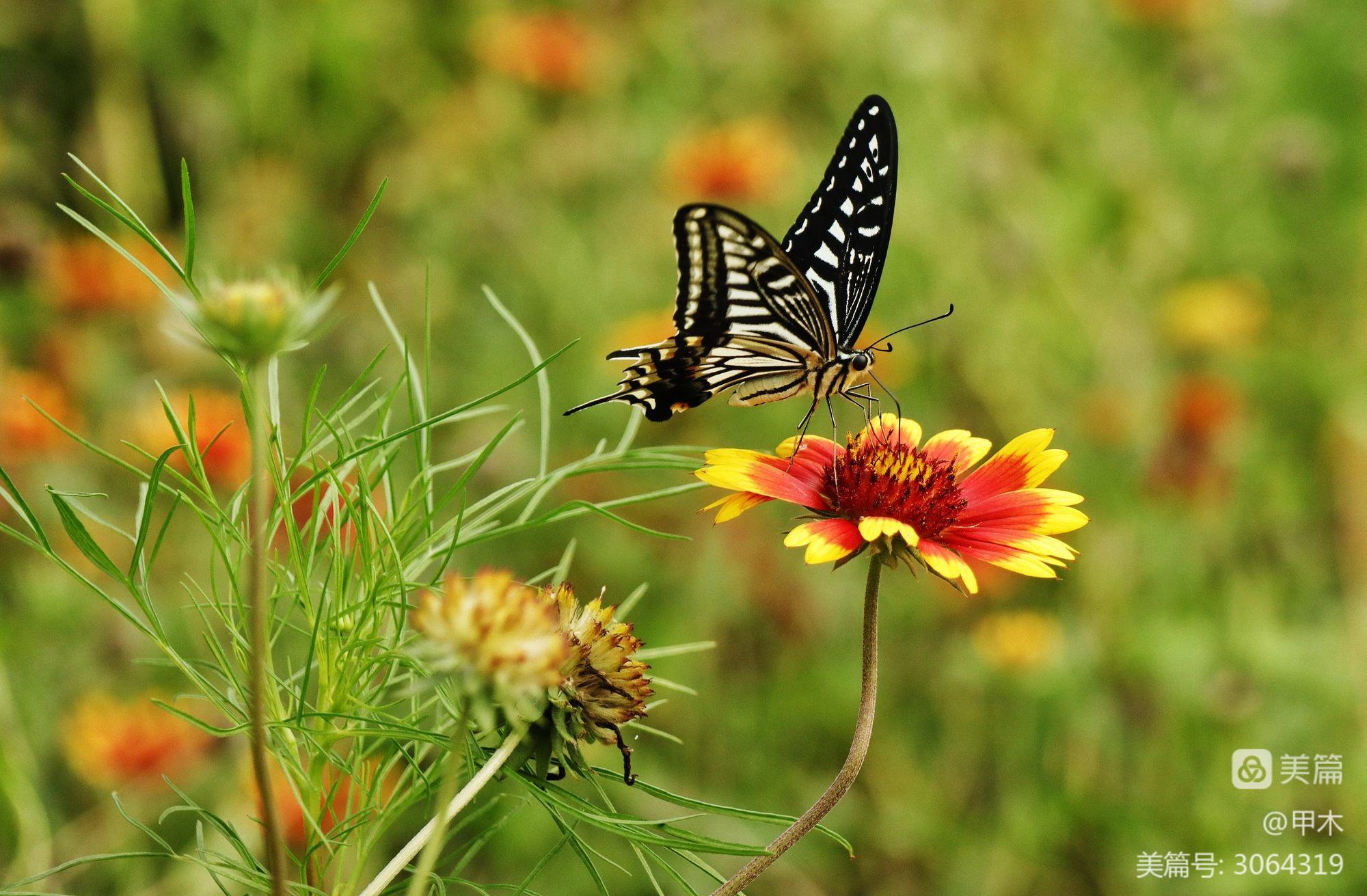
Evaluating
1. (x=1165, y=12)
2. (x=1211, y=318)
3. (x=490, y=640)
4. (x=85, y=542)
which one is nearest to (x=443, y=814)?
(x=490, y=640)

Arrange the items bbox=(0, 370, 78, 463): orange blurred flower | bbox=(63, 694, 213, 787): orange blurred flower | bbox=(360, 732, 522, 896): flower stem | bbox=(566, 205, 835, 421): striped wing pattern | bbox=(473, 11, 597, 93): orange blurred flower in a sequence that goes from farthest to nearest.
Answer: bbox=(473, 11, 597, 93): orange blurred flower, bbox=(0, 370, 78, 463): orange blurred flower, bbox=(63, 694, 213, 787): orange blurred flower, bbox=(566, 205, 835, 421): striped wing pattern, bbox=(360, 732, 522, 896): flower stem

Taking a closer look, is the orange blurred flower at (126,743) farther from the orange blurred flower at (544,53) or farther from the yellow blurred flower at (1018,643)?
the orange blurred flower at (544,53)

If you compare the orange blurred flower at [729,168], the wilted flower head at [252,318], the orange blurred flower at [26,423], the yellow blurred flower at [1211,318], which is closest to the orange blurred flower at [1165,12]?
the yellow blurred flower at [1211,318]

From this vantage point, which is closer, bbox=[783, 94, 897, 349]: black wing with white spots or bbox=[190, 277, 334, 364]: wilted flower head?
bbox=[190, 277, 334, 364]: wilted flower head

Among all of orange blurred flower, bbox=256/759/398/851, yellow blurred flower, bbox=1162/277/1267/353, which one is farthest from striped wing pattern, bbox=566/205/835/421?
Result: yellow blurred flower, bbox=1162/277/1267/353

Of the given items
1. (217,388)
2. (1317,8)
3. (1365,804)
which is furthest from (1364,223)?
(217,388)

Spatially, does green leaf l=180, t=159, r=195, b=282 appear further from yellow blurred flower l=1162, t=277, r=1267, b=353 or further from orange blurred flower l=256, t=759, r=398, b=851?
yellow blurred flower l=1162, t=277, r=1267, b=353
